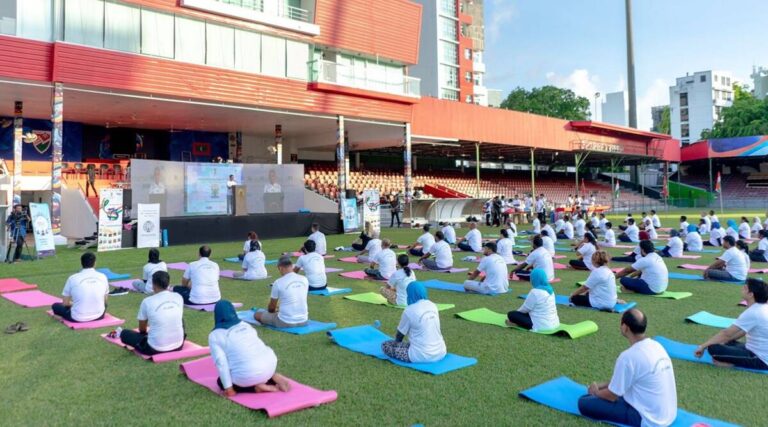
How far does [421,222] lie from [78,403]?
955 inches

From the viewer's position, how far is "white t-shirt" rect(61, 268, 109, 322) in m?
7.42

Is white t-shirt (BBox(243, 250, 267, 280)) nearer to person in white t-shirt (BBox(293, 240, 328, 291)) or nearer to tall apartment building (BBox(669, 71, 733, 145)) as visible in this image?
person in white t-shirt (BBox(293, 240, 328, 291))

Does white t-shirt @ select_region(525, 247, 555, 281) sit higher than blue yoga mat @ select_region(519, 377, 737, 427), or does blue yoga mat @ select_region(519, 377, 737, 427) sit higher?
white t-shirt @ select_region(525, 247, 555, 281)

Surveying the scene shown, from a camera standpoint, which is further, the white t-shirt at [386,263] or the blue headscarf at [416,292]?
the white t-shirt at [386,263]

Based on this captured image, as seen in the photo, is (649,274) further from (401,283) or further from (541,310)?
(401,283)

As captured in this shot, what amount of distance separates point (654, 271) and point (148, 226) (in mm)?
15698

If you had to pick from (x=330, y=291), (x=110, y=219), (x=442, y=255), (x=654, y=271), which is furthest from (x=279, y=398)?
(x=110, y=219)

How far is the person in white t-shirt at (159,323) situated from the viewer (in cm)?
579

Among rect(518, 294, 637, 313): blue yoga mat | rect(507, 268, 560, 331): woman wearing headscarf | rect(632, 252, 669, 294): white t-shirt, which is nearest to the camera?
rect(507, 268, 560, 331): woman wearing headscarf

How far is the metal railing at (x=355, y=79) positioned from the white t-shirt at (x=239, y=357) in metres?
20.5

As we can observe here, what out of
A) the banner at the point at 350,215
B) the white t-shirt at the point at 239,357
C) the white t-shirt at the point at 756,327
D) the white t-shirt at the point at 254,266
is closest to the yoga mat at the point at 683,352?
the white t-shirt at the point at 756,327

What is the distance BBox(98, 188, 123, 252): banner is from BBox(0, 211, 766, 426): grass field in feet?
28.8

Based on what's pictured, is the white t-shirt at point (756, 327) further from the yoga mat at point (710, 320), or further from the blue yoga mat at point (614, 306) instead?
the blue yoga mat at point (614, 306)

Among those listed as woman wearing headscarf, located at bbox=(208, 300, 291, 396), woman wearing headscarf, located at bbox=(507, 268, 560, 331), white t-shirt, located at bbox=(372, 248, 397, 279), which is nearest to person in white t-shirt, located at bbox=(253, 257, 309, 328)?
woman wearing headscarf, located at bbox=(208, 300, 291, 396)
